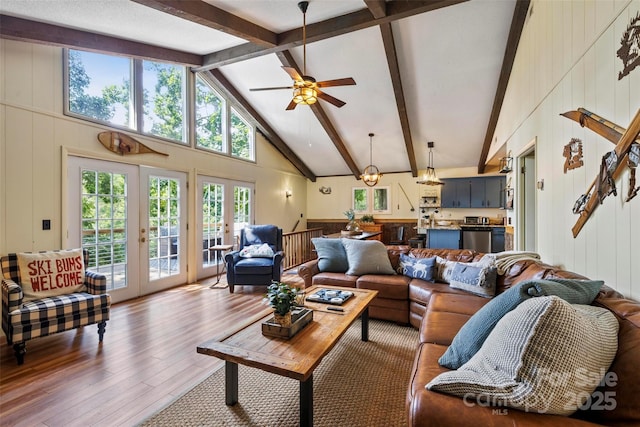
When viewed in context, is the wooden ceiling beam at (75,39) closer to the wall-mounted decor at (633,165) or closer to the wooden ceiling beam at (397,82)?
the wooden ceiling beam at (397,82)

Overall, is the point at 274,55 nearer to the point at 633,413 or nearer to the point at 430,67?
the point at 430,67

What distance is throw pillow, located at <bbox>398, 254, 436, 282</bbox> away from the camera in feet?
10.8

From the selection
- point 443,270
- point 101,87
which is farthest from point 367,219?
point 101,87

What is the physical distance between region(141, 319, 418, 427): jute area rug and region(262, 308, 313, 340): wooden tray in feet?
1.58

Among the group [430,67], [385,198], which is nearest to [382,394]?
[430,67]

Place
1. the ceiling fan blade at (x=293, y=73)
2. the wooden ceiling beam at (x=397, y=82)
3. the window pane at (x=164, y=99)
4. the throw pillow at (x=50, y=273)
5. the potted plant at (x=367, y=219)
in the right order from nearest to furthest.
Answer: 1. the throw pillow at (x=50, y=273)
2. the ceiling fan blade at (x=293, y=73)
3. the wooden ceiling beam at (x=397, y=82)
4. the window pane at (x=164, y=99)
5. the potted plant at (x=367, y=219)

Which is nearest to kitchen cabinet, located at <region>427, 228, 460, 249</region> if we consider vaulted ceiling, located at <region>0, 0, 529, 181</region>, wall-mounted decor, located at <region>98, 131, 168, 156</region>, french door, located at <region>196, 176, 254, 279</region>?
vaulted ceiling, located at <region>0, 0, 529, 181</region>

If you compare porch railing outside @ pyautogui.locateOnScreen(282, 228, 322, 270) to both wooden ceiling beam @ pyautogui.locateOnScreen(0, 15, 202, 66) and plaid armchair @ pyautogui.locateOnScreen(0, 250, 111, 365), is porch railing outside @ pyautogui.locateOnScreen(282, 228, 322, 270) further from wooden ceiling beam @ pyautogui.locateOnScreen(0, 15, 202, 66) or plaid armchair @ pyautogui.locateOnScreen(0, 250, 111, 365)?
wooden ceiling beam @ pyautogui.locateOnScreen(0, 15, 202, 66)

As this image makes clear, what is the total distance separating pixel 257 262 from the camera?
4.48 meters

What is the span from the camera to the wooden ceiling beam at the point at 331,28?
3.28 m

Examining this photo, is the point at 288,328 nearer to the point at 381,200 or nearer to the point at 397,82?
the point at 397,82

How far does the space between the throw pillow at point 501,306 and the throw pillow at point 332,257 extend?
2.27 meters

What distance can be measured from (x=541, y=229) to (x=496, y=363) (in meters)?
2.44

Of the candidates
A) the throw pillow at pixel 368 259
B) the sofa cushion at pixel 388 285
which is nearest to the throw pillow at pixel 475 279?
the sofa cushion at pixel 388 285
